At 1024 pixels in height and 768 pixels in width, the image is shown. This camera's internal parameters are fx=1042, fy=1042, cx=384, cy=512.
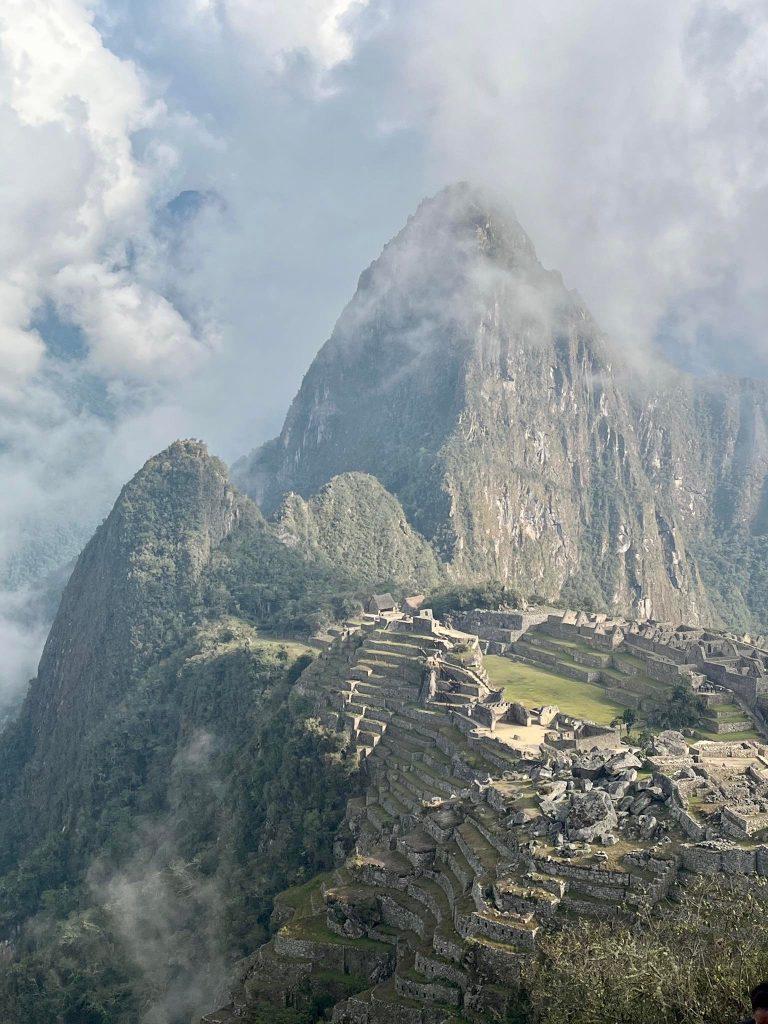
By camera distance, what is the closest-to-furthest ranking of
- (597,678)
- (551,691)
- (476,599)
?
1. (551,691)
2. (597,678)
3. (476,599)

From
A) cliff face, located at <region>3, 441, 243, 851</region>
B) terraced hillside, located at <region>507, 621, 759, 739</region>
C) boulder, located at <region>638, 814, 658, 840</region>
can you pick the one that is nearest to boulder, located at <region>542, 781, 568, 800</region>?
boulder, located at <region>638, 814, 658, 840</region>

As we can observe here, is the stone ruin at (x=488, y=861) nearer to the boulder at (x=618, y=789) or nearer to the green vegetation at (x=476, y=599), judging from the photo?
the boulder at (x=618, y=789)

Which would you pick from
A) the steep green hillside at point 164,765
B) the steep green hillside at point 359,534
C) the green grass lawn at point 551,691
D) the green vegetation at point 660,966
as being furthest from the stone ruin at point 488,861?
the steep green hillside at point 359,534

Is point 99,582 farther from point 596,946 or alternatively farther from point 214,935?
point 596,946

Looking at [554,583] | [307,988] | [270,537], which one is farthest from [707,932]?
[554,583]

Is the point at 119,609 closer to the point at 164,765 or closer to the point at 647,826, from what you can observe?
the point at 164,765

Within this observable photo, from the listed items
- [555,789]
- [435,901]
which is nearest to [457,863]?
[435,901]
